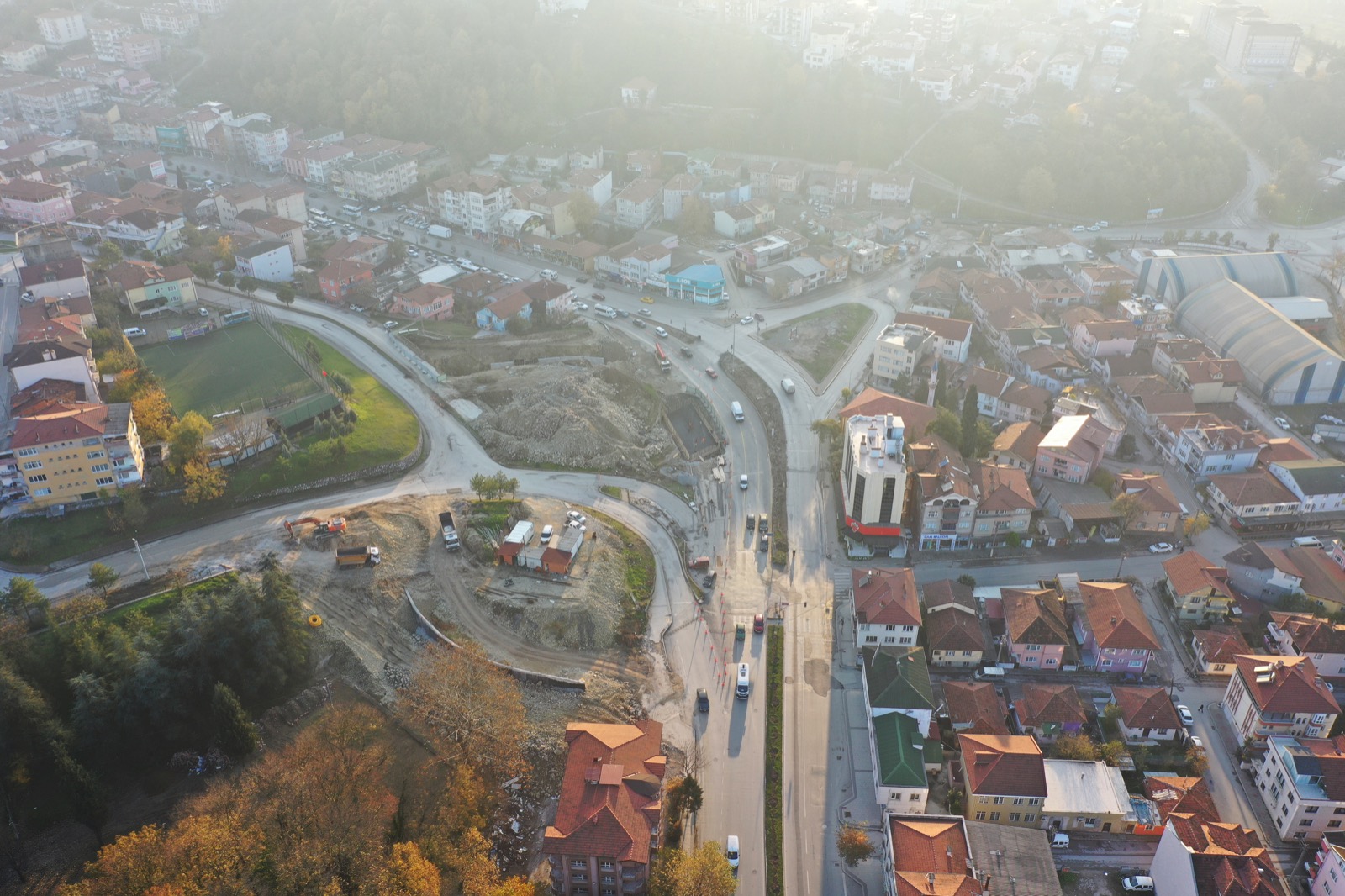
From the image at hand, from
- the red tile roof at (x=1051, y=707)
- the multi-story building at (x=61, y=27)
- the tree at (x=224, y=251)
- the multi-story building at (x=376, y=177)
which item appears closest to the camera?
the red tile roof at (x=1051, y=707)

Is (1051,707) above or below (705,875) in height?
below

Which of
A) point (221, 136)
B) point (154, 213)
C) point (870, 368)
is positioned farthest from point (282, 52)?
point (870, 368)

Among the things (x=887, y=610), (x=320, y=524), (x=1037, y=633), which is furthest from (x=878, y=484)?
(x=320, y=524)

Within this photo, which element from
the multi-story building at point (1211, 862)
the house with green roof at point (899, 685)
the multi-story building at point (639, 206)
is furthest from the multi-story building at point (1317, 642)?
the multi-story building at point (639, 206)

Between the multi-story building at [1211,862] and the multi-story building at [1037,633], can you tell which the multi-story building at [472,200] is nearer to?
the multi-story building at [1037,633]

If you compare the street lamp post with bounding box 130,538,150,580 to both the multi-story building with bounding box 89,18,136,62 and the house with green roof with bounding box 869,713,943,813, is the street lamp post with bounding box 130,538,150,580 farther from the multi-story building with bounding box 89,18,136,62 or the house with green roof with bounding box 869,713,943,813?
the multi-story building with bounding box 89,18,136,62

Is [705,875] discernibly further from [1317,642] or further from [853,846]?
[1317,642]

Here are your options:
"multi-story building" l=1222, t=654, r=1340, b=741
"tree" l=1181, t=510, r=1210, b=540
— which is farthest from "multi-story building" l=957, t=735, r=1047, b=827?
"tree" l=1181, t=510, r=1210, b=540
